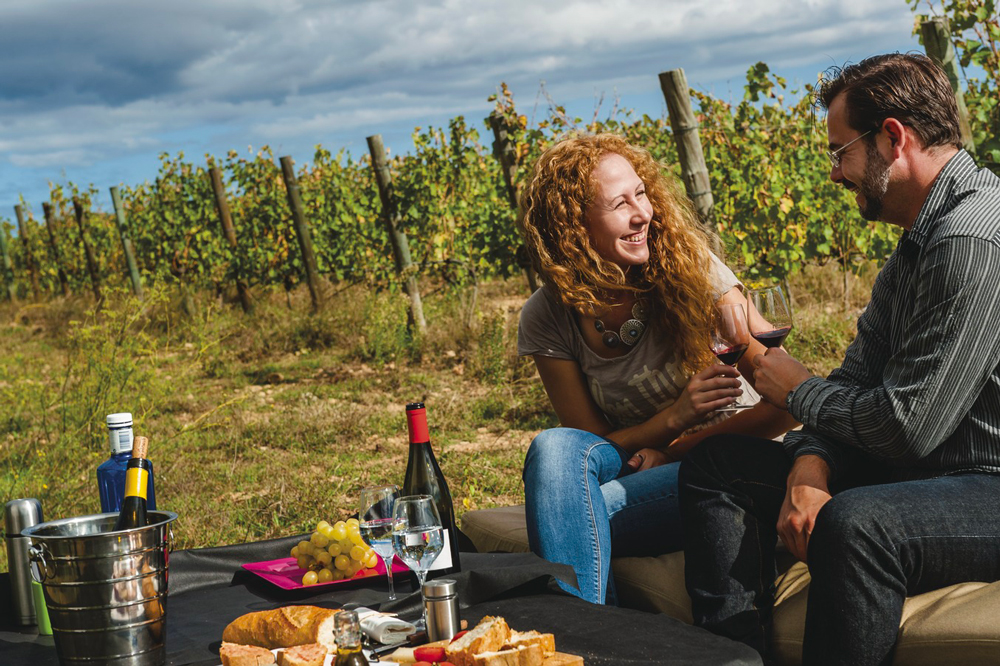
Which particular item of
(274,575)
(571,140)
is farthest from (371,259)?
(274,575)

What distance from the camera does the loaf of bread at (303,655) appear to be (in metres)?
1.57

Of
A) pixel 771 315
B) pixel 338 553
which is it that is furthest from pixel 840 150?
pixel 338 553

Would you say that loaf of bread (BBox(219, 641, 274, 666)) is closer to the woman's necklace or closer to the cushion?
the cushion

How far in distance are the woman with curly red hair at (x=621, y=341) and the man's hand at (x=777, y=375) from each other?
0.74ft

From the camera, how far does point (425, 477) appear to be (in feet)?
7.54

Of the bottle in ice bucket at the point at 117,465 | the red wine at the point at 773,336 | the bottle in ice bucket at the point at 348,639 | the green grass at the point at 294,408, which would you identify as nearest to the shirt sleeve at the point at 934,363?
the red wine at the point at 773,336

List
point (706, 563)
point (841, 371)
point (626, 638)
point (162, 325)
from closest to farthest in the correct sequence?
point (626, 638) < point (706, 563) < point (841, 371) < point (162, 325)

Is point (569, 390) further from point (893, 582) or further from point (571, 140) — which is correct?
point (893, 582)

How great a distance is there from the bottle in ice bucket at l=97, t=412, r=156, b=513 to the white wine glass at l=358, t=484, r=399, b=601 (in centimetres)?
49

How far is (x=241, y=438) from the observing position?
605cm

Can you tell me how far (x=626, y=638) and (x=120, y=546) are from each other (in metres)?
0.91

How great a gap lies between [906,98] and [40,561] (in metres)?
1.97

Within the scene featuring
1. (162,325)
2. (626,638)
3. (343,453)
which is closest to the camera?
(626,638)

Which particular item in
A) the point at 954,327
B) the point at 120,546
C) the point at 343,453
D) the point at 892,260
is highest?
the point at 892,260
